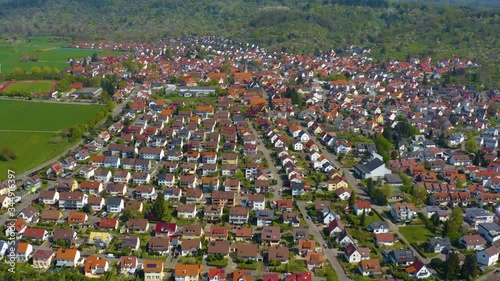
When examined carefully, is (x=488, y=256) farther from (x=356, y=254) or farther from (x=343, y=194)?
(x=343, y=194)

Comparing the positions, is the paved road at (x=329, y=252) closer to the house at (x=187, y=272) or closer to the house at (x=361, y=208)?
the house at (x=361, y=208)

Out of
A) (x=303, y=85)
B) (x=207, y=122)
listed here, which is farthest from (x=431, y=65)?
(x=207, y=122)

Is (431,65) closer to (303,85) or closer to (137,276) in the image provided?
(303,85)

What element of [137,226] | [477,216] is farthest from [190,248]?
[477,216]

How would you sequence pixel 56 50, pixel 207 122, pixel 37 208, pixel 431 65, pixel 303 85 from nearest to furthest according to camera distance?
pixel 37 208 → pixel 207 122 → pixel 303 85 → pixel 431 65 → pixel 56 50

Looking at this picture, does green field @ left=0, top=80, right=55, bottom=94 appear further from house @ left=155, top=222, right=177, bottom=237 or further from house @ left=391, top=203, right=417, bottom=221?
house @ left=391, top=203, right=417, bottom=221
